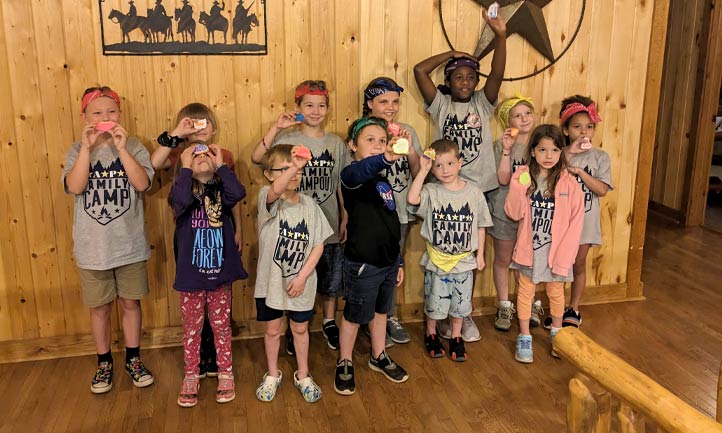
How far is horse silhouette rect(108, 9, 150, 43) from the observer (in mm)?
3070

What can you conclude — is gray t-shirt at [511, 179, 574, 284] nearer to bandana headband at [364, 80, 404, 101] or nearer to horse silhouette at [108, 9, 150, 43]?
bandana headband at [364, 80, 404, 101]

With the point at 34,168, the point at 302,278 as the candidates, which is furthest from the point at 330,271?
the point at 34,168

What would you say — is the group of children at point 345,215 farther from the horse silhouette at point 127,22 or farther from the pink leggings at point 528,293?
the horse silhouette at point 127,22

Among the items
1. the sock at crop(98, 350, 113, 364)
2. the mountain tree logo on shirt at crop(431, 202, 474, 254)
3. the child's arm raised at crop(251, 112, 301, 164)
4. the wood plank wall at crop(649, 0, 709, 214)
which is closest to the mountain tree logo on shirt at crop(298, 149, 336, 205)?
the child's arm raised at crop(251, 112, 301, 164)

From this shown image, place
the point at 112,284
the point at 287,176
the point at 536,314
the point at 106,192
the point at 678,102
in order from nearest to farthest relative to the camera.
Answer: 1. the point at 287,176
2. the point at 106,192
3. the point at 112,284
4. the point at 536,314
5. the point at 678,102

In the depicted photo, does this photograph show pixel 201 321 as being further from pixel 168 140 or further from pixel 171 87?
pixel 171 87

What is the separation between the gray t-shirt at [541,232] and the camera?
326cm

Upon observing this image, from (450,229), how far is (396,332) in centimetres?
71

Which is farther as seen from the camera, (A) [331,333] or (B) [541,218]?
(A) [331,333]

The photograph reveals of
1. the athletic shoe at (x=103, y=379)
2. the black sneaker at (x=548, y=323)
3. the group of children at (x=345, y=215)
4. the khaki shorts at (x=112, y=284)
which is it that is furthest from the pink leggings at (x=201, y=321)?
the black sneaker at (x=548, y=323)

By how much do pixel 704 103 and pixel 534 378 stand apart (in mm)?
3608

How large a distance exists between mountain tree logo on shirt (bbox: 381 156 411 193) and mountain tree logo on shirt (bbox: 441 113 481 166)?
0.28 m

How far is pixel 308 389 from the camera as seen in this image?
2951mm

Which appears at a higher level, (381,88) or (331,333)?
(381,88)
